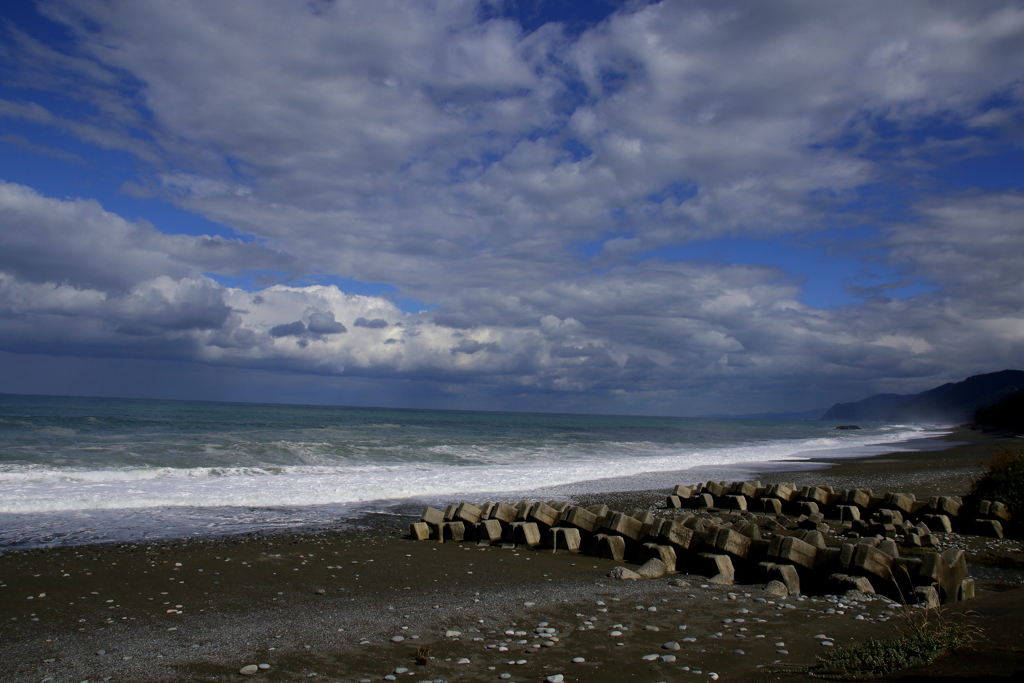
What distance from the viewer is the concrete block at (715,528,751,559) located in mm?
7980

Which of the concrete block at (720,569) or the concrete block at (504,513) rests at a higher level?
the concrete block at (504,513)

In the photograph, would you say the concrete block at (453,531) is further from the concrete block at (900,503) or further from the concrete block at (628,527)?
the concrete block at (900,503)

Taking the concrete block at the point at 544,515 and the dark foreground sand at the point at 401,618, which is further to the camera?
the concrete block at the point at 544,515

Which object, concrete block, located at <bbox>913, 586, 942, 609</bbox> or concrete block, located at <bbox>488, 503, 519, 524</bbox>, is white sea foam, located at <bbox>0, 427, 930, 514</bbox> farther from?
concrete block, located at <bbox>913, 586, 942, 609</bbox>

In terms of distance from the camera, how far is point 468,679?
473cm

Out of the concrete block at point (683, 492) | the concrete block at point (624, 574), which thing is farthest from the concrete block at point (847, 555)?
the concrete block at point (683, 492)

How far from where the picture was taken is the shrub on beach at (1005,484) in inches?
430

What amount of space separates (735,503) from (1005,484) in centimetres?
467

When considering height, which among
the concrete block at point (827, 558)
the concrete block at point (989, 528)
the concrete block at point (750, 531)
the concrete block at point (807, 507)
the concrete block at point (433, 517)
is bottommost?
the concrete block at point (989, 528)

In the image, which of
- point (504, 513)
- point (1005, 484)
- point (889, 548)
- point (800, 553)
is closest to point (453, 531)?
point (504, 513)

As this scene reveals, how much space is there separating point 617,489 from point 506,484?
3.15m

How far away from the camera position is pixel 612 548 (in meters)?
9.07

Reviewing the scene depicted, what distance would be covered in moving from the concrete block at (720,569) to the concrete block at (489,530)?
3.45 meters

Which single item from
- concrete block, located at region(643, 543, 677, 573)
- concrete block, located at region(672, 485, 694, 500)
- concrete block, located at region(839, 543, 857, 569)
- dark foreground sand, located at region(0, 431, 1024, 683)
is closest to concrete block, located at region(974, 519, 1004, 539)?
dark foreground sand, located at region(0, 431, 1024, 683)
